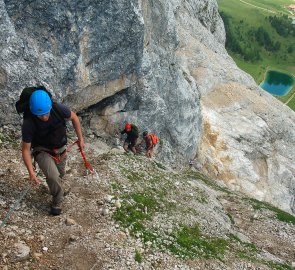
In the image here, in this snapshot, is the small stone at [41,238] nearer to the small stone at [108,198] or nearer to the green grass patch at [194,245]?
the small stone at [108,198]

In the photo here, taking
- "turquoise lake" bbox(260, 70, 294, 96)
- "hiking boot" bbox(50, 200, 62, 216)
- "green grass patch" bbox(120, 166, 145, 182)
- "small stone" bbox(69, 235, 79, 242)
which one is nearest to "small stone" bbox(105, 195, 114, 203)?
"hiking boot" bbox(50, 200, 62, 216)

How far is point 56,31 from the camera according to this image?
70.8ft

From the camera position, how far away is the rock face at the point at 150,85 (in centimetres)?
2062

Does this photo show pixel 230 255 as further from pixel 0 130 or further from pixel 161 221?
pixel 0 130

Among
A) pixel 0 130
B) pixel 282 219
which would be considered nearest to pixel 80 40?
pixel 0 130

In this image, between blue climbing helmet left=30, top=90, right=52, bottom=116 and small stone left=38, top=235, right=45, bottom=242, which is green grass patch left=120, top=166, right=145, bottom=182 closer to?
small stone left=38, top=235, right=45, bottom=242

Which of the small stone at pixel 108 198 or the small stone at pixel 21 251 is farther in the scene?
the small stone at pixel 108 198

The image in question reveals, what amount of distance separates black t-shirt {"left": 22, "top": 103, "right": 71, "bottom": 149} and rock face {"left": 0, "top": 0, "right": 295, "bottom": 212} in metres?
7.95

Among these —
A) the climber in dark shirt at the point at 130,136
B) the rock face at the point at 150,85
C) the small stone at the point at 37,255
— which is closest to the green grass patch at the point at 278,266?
the small stone at the point at 37,255

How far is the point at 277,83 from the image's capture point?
17612 centimetres

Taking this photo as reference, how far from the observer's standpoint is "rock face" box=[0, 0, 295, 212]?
67.7 ft

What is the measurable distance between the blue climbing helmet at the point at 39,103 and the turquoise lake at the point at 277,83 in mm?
160512

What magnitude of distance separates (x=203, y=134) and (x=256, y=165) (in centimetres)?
Result: 677

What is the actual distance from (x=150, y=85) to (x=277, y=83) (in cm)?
15936
